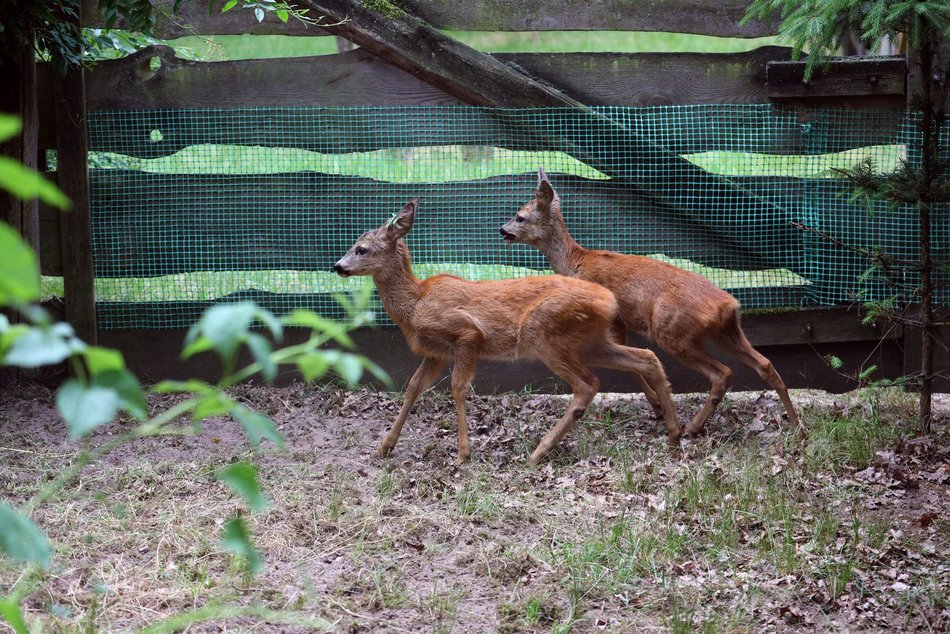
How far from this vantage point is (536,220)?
Result: 6820 millimetres

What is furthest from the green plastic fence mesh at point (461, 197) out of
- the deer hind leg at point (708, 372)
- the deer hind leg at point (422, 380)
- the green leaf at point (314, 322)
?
the green leaf at point (314, 322)

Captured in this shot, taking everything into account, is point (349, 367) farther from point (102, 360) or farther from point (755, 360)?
point (755, 360)

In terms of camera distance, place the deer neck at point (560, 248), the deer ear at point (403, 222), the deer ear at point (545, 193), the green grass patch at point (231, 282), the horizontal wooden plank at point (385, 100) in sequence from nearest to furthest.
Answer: the deer ear at point (403, 222) → the deer ear at point (545, 193) → the deer neck at point (560, 248) → the horizontal wooden plank at point (385, 100) → the green grass patch at point (231, 282)

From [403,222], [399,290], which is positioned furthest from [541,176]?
[399,290]

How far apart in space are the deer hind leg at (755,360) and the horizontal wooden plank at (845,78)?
1.81 meters

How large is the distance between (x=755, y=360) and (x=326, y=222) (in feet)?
10.2

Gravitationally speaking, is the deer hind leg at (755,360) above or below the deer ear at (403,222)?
below

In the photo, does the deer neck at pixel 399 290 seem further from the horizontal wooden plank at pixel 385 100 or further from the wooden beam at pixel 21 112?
the wooden beam at pixel 21 112

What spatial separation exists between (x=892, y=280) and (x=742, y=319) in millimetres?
1031

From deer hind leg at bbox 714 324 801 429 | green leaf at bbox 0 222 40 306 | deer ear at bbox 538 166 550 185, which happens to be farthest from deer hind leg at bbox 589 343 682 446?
green leaf at bbox 0 222 40 306

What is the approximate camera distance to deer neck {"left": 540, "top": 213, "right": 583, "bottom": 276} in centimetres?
684

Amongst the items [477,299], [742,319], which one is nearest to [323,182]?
[477,299]

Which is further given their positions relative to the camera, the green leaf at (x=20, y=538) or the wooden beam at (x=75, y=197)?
the wooden beam at (x=75, y=197)

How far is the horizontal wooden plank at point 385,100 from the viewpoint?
6953 mm
